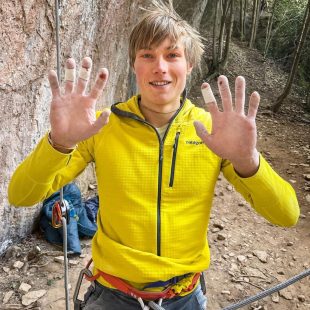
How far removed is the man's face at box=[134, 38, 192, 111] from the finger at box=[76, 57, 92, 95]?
0.32m

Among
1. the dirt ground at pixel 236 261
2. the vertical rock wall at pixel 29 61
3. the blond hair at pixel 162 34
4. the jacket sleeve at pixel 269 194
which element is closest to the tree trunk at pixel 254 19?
the dirt ground at pixel 236 261

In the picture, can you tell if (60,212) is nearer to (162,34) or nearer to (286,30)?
(162,34)

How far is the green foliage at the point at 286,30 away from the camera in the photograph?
1239 centimetres

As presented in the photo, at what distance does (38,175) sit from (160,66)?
617 mm

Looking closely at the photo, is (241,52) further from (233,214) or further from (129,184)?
(129,184)

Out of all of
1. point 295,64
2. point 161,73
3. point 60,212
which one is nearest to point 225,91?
point 161,73

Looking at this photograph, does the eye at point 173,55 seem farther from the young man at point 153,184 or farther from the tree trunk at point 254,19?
the tree trunk at point 254,19

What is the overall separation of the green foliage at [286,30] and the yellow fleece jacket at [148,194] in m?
11.8

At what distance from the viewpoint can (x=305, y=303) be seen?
357cm

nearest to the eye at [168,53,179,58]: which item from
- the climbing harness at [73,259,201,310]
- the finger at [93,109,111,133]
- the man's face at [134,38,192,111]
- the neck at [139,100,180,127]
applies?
the man's face at [134,38,192,111]

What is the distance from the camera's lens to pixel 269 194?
4.47 ft

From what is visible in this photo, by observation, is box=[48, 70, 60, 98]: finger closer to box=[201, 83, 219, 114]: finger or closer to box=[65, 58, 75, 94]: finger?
box=[65, 58, 75, 94]: finger

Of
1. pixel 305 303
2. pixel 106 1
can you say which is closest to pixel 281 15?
pixel 106 1

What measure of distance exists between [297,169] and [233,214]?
186cm
